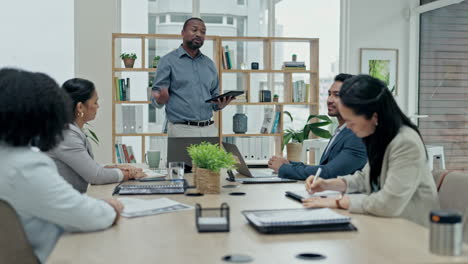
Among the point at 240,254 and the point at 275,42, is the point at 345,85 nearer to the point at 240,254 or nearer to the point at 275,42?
the point at 240,254

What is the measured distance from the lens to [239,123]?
6062mm

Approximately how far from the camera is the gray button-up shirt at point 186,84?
13.7 feet

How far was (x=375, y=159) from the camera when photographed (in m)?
2.14

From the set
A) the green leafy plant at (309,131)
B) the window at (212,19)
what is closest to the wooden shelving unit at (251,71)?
the green leafy plant at (309,131)

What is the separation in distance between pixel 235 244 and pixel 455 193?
114 centimetres

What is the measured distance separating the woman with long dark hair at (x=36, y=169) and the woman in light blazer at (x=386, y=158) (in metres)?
0.87

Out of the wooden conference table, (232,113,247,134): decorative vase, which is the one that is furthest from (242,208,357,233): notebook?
(232,113,247,134): decorative vase

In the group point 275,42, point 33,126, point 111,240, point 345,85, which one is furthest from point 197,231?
point 275,42

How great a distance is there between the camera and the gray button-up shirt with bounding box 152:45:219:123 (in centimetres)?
417

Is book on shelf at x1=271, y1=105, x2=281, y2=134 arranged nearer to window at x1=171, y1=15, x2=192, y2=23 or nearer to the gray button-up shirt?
window at x1=171, y1=15, x2=192, y2=23

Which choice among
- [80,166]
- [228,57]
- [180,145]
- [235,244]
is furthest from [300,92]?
[235,244]

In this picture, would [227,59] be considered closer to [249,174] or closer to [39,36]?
[39,36]

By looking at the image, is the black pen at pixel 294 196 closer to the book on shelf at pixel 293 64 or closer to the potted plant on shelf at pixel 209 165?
the potted plant on shelf at pixel 209 165

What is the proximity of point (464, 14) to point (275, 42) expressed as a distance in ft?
7.32
